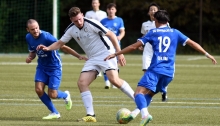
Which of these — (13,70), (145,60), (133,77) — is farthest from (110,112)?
(13,70)

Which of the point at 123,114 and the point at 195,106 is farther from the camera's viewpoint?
the point at 195,106

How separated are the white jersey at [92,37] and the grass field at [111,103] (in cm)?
107

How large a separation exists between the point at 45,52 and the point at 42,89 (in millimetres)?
A: 595

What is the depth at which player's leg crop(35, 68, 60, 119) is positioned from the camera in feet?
34.3

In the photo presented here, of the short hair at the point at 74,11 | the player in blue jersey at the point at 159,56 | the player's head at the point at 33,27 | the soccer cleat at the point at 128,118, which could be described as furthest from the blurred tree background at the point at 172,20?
the player in blue jersey at the point at 159,56

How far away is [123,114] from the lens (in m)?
9.47

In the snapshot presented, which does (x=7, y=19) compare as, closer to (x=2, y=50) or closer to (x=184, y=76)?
(x=2, y=50)

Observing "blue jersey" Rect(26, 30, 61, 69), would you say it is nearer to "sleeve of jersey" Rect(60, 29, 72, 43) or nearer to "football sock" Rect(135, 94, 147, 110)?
"sleeve of jersey" Rect(60, 29, 72, 43)

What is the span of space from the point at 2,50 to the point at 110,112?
23.5 m

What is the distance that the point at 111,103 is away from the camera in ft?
40.9

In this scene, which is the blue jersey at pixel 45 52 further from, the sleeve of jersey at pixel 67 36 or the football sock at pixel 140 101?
the football sock at pixel 140 101

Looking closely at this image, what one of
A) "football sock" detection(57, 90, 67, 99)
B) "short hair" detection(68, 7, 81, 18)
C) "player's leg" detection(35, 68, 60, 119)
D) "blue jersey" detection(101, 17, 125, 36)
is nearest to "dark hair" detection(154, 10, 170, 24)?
"short hair" detection(68, 7, 81, 18)

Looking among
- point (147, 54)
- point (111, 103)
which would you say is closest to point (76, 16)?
point (111, 103)

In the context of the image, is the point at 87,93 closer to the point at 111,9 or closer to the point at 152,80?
the point at 152,80
